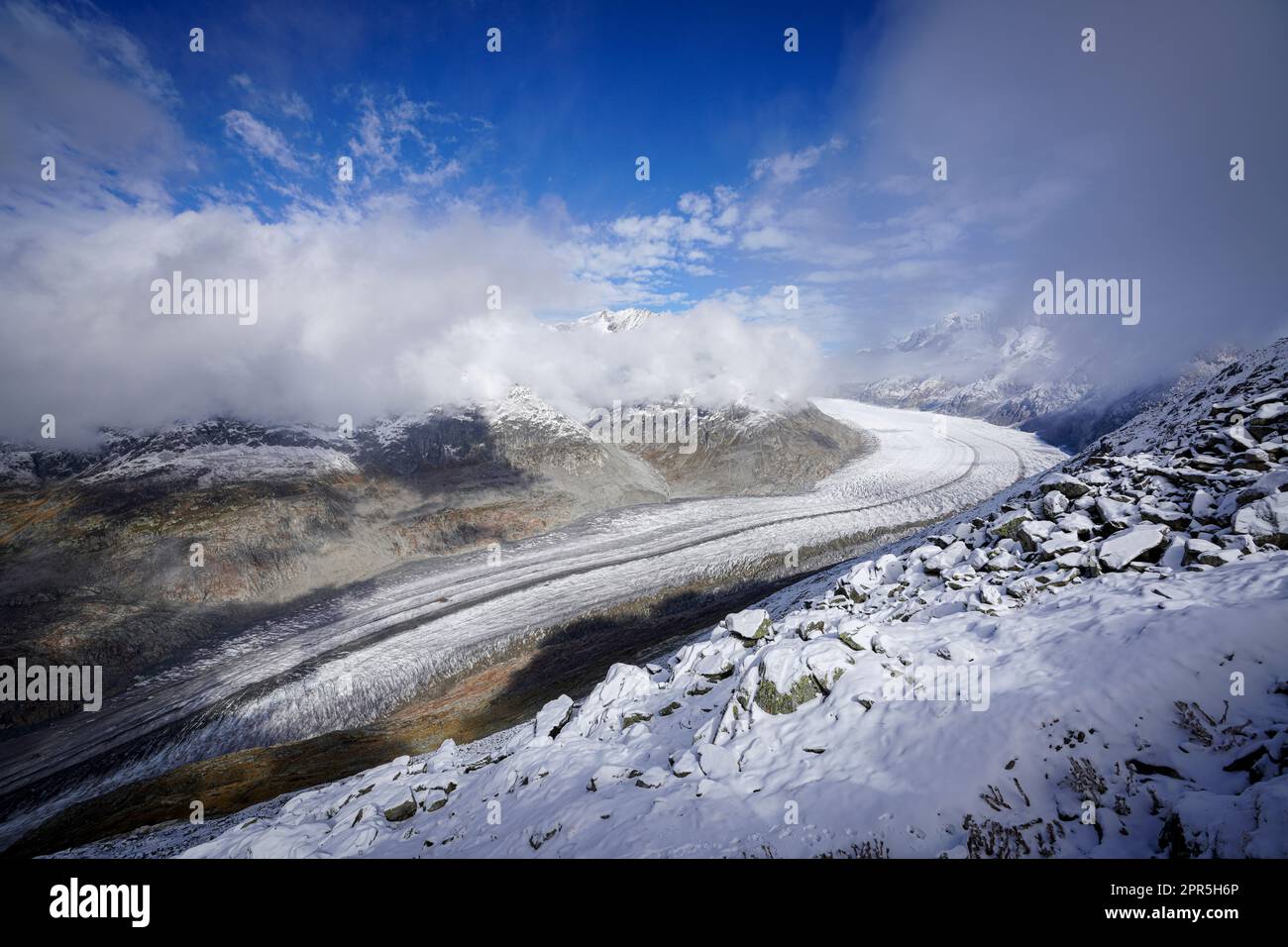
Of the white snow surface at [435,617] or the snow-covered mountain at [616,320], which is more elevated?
the snow-covered mountain at [616,320]

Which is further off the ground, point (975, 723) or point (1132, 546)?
point (1132, 546)

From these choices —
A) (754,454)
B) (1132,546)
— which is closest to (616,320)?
(754,454)

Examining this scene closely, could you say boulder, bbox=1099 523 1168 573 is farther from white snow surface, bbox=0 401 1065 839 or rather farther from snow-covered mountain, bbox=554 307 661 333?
snow-covered mountain, bbox=554 307 661 333

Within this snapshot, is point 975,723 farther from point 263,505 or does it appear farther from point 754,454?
point 754,454

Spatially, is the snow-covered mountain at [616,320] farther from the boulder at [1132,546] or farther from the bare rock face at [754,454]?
the boulder at [1132,546]

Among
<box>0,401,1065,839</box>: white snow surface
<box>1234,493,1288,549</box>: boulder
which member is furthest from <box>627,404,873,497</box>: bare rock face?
<box>1234,493,1288,549</box>: boulder

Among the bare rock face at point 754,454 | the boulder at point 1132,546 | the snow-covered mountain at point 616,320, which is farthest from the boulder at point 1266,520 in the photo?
the snow-covered mountain at point 616,320

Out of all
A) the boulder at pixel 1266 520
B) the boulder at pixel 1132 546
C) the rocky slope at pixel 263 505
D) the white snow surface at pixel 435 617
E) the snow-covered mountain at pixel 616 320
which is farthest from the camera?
the snow-covered mountain at pixel 616 320
